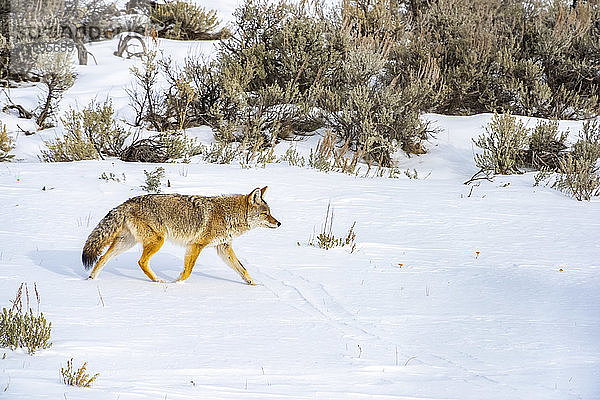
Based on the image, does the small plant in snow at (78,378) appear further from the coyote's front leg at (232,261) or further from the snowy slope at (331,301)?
the coyote's front leg at (232,261)

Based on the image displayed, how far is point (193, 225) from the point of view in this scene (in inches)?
252

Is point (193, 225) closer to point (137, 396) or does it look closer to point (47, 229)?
point (47, 229)

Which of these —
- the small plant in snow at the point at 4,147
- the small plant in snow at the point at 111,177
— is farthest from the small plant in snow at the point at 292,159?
the small plant in snow at the point at 4,147

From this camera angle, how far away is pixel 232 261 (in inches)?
252

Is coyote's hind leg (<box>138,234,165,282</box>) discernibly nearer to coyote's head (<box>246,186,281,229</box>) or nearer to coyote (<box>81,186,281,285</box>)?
coyote (<box>81,186,281,285</box>)

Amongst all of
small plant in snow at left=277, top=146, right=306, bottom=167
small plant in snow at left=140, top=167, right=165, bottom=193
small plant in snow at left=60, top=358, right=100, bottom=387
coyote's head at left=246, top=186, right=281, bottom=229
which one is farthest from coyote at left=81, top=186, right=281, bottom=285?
small plant in snow at left=277, top=146, right=306, bottom=167

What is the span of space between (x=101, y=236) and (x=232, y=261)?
4.10 ft

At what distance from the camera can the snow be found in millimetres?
3898

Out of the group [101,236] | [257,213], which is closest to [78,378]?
[101,236]

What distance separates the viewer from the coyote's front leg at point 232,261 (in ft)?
20.5

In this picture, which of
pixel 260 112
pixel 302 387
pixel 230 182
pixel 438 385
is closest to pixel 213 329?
pixel 302 387

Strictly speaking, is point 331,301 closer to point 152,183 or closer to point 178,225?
point 178,225

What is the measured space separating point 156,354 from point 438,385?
1769mm

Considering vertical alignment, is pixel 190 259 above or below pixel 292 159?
above
